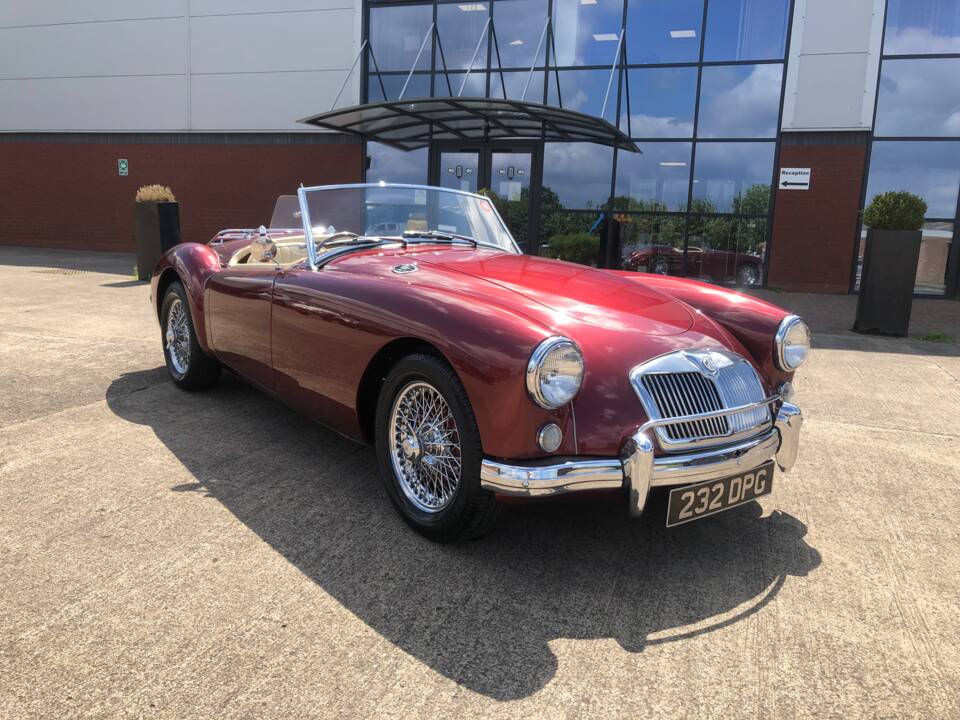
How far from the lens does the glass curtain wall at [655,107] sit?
13.7 m

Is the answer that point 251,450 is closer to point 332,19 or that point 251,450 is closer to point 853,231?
point 853,231

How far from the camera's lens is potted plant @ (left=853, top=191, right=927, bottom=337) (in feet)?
29.2

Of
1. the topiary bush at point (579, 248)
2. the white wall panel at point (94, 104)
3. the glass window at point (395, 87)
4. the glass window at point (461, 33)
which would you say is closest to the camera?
the topiary bush at point (579, 248)

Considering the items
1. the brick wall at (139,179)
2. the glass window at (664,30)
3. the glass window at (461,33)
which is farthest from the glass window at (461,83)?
the glass window at (664,30)

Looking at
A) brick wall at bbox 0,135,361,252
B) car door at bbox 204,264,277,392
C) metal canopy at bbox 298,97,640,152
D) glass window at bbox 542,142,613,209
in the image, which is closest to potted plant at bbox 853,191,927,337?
metal canopy at bbox 298,97,640,152

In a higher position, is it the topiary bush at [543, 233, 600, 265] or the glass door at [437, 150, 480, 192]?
the glass door at [437, 150, 480, 192]

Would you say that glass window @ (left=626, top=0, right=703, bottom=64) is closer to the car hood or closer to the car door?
the car hood

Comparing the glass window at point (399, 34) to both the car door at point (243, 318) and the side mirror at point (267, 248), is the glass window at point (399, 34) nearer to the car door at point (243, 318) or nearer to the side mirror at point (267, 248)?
the car door at point (243, 318)

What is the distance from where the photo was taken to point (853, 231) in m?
13.7

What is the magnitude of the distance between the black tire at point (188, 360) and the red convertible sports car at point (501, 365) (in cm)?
73

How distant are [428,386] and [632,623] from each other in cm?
114

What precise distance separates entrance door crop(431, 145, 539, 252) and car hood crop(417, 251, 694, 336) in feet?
36.1

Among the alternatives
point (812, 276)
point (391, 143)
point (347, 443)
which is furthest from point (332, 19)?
point (347, 443)

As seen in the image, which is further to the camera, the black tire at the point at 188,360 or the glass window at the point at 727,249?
the glass window at the point at 727,249
